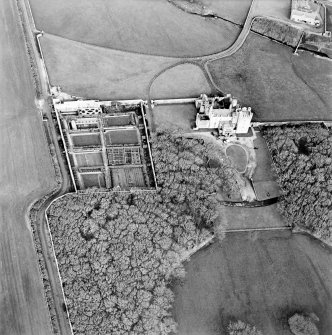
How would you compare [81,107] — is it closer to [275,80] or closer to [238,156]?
[238,156]

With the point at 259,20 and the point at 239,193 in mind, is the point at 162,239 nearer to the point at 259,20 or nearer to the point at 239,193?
the point at 239,193

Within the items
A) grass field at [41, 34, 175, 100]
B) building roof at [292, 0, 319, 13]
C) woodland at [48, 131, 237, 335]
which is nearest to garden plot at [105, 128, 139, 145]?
woodland at [48, 131, 237, 335]

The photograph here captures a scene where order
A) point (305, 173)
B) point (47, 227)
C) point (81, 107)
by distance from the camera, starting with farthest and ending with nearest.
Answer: point (81, 107), point (305, 173), point (47, 227)

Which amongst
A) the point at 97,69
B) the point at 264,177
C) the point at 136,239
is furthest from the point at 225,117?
the point at 97,69

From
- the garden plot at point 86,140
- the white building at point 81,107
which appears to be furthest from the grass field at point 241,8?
the garden plot at point 86,140

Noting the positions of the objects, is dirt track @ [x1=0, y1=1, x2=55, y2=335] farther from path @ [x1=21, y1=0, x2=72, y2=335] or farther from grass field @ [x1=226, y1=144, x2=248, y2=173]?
grass field @ [x1=226, y1=144, x2=248, y2=173]

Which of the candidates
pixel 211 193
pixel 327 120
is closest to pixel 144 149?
pixel 211 193

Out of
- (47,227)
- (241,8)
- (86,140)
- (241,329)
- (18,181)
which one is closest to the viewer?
(241,329)
